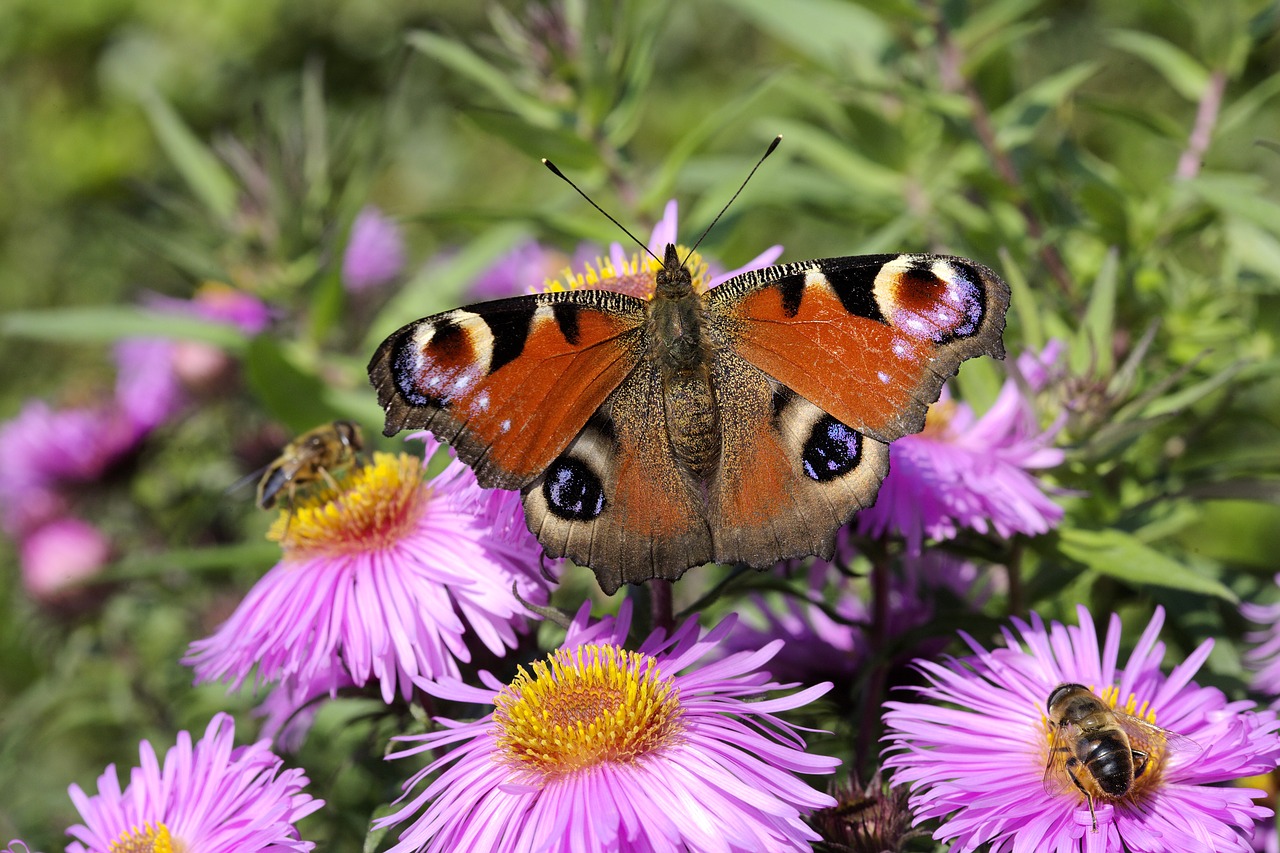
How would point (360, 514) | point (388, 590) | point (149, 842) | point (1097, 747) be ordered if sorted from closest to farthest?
point (1097, 747) → point (149, 842) → point (388, 590) → point (360, 514)

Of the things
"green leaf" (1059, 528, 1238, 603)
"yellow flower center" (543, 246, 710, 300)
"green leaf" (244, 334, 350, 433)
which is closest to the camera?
"green leaf" (1059, 528, 1238, 603)

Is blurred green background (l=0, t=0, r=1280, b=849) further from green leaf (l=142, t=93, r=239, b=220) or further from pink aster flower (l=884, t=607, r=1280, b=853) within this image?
pink aster flower (l=884, t=607, r=1280, b=853)

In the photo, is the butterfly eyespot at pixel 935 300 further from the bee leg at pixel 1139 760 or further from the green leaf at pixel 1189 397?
the bee leg at pixel 1139 760

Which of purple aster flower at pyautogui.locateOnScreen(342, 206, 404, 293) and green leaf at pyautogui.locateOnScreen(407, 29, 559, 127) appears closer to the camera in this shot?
green leaf at pyautogui.locateOnScreen(407, 29, 559, 127)

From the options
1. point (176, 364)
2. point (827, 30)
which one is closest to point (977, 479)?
point (827, 30)

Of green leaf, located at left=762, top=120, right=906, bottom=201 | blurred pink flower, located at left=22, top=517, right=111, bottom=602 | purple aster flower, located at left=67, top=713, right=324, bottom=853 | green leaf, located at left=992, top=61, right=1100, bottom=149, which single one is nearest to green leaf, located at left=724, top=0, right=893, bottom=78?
green leaf, located at left=762, top=120, right=906, bottom=201

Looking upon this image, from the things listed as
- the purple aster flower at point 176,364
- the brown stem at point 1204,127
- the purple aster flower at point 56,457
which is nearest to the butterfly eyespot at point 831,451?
→ the brown stem at point 1204,127

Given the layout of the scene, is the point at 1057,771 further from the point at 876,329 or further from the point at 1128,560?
the point at 876,329
